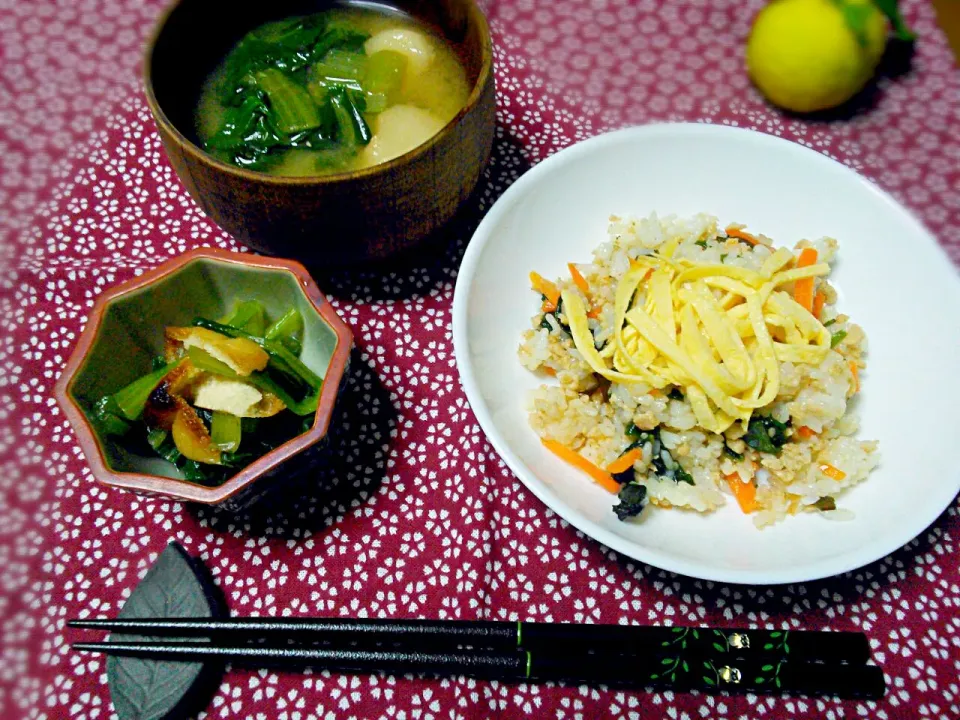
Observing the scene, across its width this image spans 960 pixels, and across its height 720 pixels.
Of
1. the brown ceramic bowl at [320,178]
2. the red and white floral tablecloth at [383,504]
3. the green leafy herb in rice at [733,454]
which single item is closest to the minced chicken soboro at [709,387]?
the green leafy herb in rice at [733,454]

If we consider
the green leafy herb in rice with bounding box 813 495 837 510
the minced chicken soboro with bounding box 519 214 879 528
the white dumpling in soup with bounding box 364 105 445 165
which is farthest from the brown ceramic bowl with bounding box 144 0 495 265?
the green leafy herb in rice with bounding box 813 495 837 510

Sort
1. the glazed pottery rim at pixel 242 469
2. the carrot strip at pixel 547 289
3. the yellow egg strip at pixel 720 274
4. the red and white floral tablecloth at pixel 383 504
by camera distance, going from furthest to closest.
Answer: the carrot strip at pixel 547 289
the yellow egg strip at pixel 720 274
the red and white floral tablecloth at pixel 383 504
the glazed pottery rim at pixel 242 469

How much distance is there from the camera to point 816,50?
6.37 ft

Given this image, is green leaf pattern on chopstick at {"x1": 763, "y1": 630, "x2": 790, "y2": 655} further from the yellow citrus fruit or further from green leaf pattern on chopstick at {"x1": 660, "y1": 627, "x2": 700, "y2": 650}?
the yellow citrus fruit

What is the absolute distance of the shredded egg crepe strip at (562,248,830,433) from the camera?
1431 millimetres

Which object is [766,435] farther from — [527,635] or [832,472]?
[527,635]

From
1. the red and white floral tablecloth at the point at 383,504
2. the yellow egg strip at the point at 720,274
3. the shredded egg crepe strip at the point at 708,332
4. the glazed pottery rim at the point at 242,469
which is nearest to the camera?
the glazed pottery rim at the point at 242,469

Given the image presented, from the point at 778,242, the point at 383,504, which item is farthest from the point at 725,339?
the point at 383,504

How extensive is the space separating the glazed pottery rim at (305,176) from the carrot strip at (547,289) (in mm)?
444

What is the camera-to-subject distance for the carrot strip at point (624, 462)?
1.44 m

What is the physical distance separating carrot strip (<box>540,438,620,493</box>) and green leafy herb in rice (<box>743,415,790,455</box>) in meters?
0.30

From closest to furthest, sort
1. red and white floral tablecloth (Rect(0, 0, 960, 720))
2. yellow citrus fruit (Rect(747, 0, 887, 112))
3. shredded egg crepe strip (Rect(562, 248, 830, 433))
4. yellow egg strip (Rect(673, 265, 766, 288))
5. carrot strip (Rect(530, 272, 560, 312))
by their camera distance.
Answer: red and white floral tablecloth (Rect(0, 0, 960, 720))
shredded egg crepe strip (Rect(562, 248, 830, 433))
yellow egg strip (Rect(673, 265, 766, 288))
carrot strip (Rect(530, 272, 560, 312))
yellow citrus fruit (Rect(747, 0, 887, 112))

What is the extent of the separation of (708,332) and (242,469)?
3.31ft

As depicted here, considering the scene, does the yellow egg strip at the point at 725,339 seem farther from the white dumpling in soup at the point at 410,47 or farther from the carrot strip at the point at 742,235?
the white dumpling in soup at the point at 410,47
